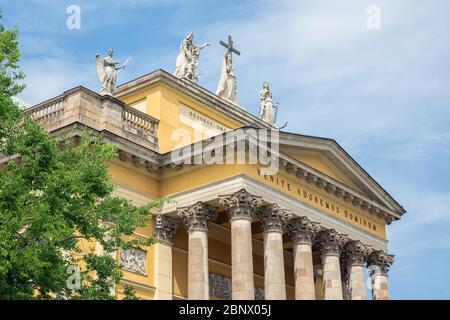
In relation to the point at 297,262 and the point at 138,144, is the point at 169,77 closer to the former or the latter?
the point at 138,144

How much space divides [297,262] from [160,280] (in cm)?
552

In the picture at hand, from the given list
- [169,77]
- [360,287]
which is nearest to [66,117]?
[169,77]

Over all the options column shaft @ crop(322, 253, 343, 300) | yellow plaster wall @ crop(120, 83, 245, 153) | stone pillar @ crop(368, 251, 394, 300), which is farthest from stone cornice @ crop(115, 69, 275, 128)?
stone pillar @ crop(368, 251, 394, 300)

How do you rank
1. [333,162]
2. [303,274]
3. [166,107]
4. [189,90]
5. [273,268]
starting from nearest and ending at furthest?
[273,268], [303,274], [166,107], [189,90], [333,162]

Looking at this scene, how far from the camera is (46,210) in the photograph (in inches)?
678

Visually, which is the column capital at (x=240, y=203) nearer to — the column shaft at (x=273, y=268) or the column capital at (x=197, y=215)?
the column capital at (x=197, y=215)

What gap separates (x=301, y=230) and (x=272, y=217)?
2.06 m

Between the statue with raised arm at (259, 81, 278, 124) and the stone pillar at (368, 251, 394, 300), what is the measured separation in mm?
8544

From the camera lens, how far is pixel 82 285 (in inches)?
747

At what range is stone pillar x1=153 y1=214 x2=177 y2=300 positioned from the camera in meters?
29.9

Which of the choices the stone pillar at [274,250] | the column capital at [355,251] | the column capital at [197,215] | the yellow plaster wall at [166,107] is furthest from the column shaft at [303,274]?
the yellow plaster wall at [166,107]

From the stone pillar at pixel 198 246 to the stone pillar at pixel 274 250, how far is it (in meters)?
2.12

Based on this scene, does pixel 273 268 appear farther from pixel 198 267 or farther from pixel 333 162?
pixel 333 162

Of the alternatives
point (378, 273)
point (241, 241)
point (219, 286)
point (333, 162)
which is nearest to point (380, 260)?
point (378, 273)
